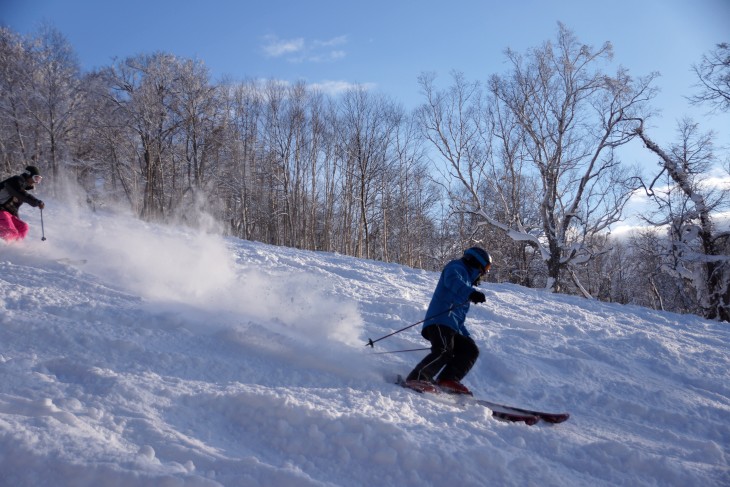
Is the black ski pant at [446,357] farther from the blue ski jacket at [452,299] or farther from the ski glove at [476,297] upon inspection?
the ski glove at [476,297]

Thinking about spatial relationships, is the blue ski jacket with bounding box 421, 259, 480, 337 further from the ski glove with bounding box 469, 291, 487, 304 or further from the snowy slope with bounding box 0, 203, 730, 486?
the snowy slope with bounding box 0, 203, 730, 486

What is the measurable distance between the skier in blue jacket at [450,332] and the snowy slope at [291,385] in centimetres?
51

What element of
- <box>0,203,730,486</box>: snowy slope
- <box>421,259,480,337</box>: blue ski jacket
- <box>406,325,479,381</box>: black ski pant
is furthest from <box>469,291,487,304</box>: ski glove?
<box>0,203,730,486</box>: snowy slope

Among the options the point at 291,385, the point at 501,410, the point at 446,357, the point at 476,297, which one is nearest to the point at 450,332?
the point at 446,357

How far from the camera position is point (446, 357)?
5.31 metres

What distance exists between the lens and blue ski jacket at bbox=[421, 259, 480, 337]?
530 centimetres

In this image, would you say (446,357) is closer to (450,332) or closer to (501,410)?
(450,332)

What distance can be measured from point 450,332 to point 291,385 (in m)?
1.87

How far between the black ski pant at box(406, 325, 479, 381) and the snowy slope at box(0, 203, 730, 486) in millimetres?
450

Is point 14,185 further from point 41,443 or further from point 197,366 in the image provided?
point 41,443

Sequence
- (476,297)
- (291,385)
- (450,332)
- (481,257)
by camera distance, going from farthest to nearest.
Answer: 1. (481,257)
2. (450,332)
3. (476,297)
4. (291,385)

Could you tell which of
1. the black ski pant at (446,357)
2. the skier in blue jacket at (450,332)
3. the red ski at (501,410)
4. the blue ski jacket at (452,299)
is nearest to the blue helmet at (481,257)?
the skier in blue jacket at (450,332)

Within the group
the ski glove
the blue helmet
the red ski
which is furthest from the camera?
the blue helmet

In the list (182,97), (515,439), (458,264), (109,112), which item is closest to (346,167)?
(182,97)
